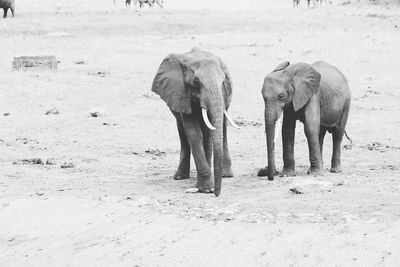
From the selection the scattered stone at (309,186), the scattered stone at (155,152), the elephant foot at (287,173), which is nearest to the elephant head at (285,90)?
the elephant foot at (287,173)

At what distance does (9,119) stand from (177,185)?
18.4ft

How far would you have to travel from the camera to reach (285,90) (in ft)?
34.4

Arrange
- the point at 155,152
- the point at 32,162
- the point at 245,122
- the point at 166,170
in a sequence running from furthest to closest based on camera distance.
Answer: the point at 245,122, the point at 155,152, the point at 32,162, the point at 166,170

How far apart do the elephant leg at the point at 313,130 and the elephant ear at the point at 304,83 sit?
0.13 metres

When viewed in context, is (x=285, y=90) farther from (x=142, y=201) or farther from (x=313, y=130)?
(x=142, y=201)

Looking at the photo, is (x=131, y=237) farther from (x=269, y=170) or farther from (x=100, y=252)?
(x=269, y=170)

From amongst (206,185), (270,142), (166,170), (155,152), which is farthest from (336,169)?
(155,152)

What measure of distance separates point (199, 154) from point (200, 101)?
24.0 inches

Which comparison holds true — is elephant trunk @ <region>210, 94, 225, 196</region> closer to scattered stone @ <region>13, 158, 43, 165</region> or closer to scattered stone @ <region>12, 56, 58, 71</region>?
scattered stone @ <region>13, 158, 43, 165</region>

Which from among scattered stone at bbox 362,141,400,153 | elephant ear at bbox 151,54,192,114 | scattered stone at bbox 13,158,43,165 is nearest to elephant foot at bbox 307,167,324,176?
elephant ear at bbox 151,54,192,114

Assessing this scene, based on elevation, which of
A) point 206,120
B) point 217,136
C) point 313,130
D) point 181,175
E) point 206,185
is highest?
point 206,120

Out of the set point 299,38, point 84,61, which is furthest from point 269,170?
point 299,38

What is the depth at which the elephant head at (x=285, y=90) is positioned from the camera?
33.9 feet

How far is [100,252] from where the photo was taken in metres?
8.34
